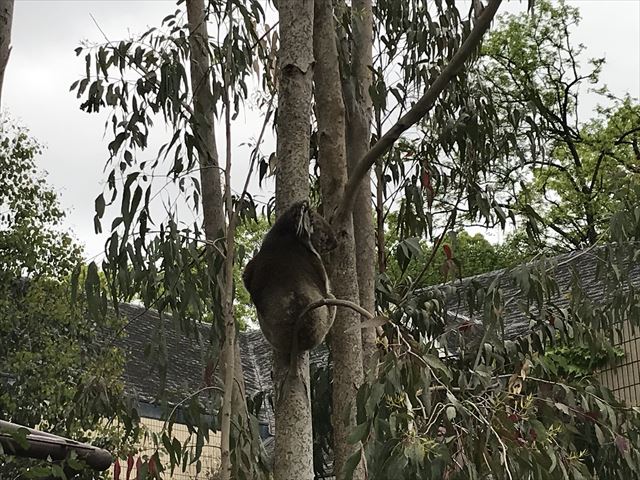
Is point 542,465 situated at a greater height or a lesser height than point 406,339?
lesser

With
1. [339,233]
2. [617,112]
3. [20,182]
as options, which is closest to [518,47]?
[617,112]

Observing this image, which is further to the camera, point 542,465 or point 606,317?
point 606,317

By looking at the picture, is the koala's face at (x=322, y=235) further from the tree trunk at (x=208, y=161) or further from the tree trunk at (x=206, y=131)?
the tree trunk at (x=206, y=131)

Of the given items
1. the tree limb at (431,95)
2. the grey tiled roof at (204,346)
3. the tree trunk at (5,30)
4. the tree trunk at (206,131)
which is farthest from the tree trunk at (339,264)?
the grey tiled roof at (204,346)

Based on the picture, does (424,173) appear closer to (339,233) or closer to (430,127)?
(430,127)

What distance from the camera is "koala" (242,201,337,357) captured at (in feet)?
14.0

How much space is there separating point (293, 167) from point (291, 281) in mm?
495

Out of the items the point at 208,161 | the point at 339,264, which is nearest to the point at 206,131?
the point at 208,161

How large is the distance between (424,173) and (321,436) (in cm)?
192

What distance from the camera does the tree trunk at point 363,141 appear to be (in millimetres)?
5516

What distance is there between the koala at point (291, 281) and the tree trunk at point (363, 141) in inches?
31.9

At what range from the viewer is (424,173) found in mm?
6887

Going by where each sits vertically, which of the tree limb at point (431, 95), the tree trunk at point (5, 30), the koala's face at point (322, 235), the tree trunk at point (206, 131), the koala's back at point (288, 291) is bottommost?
the koala's back at point (288, 291)

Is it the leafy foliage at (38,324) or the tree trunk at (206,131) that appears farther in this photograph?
the leafy foliage at (38,324)
